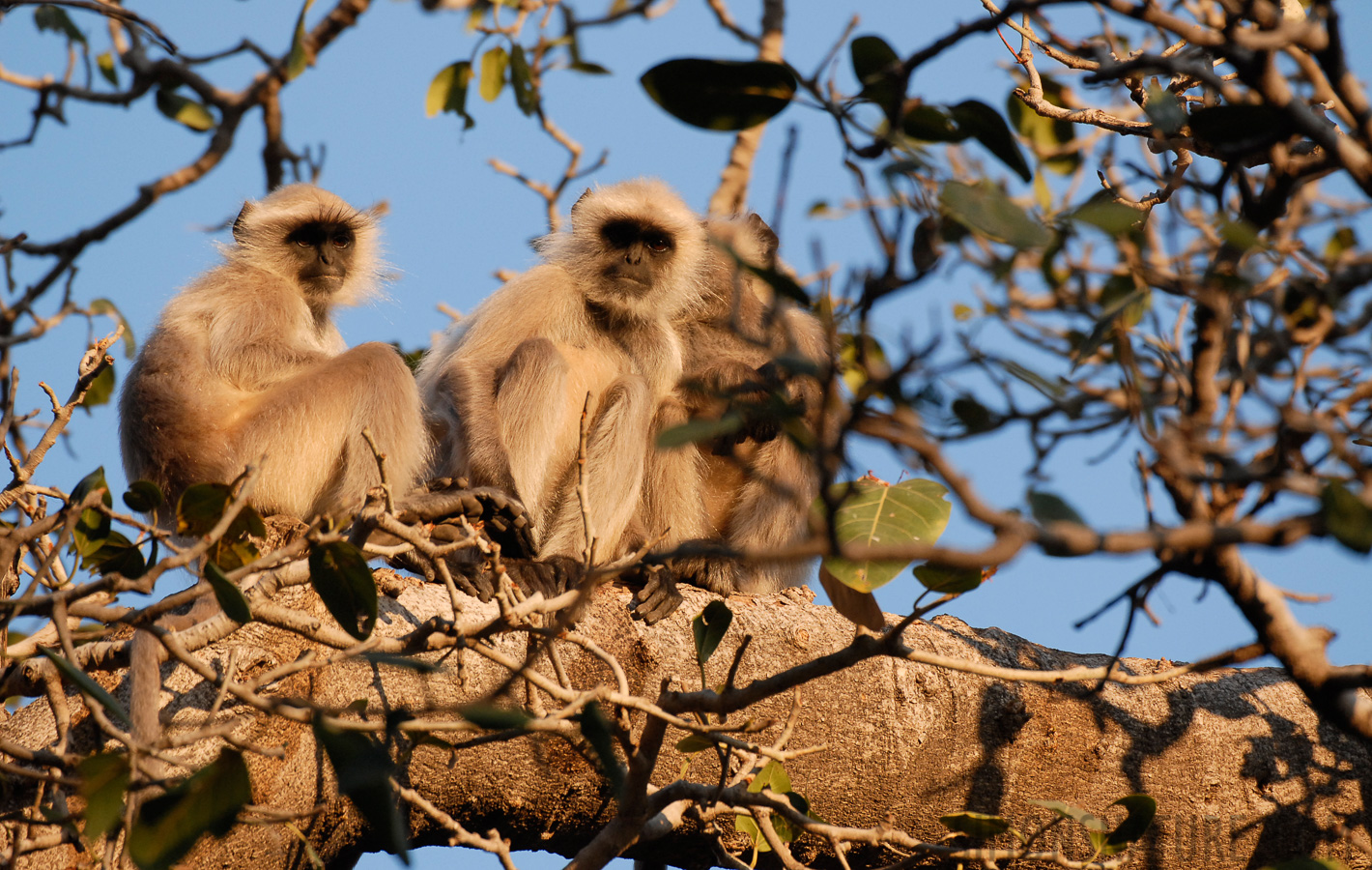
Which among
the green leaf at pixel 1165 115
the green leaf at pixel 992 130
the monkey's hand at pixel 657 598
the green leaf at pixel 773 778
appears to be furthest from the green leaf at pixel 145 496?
the green leaf at pixel 1165 115

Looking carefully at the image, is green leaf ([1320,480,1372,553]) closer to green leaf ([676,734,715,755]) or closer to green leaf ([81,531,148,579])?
green leaf ([676,734,715,755])

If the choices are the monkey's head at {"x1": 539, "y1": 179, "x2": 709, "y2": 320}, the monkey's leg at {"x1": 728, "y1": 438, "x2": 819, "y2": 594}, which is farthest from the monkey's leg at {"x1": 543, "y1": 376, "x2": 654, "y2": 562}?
the monkey's head at {"x1": 539, "y1": 179, "x2": 709, "y2": 320}

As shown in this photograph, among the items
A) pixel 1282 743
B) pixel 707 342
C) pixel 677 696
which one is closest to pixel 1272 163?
pixel 677 696

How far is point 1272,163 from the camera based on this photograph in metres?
1.72

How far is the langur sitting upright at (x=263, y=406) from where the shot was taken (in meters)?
3.67

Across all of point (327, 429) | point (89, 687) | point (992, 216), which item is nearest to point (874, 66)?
point (992, 216)

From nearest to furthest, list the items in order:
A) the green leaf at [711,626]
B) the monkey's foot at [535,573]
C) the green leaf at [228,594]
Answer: the green leaf at [228,594], the green leaf at [711,626], the monkey's foot at [535,573]

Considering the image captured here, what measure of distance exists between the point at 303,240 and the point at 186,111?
0.62 meters

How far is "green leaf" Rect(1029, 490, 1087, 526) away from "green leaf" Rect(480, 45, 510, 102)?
317 centimetres

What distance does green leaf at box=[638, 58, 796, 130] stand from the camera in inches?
61.4

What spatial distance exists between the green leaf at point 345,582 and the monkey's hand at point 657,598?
129 cm

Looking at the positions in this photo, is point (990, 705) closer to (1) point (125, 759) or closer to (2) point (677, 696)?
(2) point (677, 696)

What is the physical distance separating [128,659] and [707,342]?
2884 millimetres

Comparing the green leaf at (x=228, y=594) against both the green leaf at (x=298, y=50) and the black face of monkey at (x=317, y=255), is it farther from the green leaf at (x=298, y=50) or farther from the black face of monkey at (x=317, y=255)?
the black face of monkey at (x=317, y=255)
